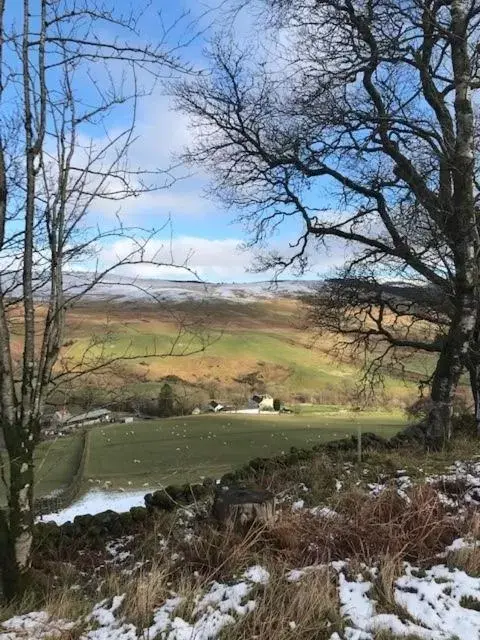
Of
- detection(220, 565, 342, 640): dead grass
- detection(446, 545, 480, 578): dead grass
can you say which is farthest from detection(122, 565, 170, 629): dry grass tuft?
detection(446, 545, 480, 578): dead grass

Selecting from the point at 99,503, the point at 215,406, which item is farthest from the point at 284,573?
the point at 215,406

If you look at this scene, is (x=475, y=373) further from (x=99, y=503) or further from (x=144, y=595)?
(x=144, y=595)

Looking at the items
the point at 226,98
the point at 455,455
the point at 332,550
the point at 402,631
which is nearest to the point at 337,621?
the point at 402,631

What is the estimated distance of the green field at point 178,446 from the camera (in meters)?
10.4

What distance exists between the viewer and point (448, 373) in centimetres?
1013

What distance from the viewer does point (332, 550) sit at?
4.71 meters

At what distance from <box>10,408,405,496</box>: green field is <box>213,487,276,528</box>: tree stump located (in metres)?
2.78

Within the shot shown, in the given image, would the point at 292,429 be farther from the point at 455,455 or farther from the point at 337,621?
the point at 337,621

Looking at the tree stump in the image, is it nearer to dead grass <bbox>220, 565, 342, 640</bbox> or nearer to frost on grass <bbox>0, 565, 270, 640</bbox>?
frost on grass <bbox>0, 565, 270, 640</bbox>

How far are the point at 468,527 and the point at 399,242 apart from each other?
7707 mm

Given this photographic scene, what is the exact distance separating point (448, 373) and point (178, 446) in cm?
551

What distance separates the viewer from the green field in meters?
10.4

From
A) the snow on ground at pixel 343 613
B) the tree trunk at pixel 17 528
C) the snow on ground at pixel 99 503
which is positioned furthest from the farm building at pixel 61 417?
the snow on ground at pixel 99 503

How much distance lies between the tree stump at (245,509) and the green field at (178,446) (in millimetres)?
2781
